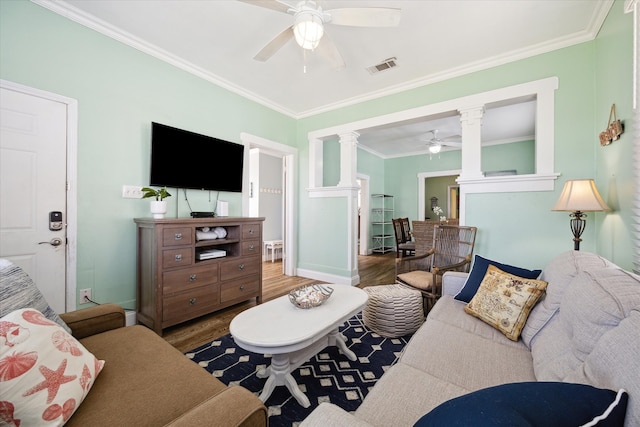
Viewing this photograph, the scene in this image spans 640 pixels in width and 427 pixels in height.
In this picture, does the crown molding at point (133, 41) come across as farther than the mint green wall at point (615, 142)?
Yes

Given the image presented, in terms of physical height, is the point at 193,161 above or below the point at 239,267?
above

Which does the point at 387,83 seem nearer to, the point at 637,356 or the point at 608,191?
the point at 608,191

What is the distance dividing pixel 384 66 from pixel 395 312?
2657mm

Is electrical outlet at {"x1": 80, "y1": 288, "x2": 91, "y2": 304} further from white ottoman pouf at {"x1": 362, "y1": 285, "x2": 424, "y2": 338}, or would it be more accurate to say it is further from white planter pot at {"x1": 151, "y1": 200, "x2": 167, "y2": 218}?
white ottoman pouf at {"x1": 362, "y1": 285, "x2": 424, "y2": 338}

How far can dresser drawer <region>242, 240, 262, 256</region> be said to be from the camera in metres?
3.00

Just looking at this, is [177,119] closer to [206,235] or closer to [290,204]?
[206,235]

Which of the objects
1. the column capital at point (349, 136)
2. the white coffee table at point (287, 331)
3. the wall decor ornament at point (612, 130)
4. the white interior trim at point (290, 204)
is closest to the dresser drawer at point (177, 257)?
the white coffee table at point (287, 331)

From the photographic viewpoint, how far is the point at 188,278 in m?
2.46

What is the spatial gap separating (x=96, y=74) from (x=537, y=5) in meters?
3.83

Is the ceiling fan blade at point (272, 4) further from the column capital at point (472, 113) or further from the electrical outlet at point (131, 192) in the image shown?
the column capital at point (472, 113)

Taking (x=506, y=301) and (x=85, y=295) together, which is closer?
(x=506, y=301)

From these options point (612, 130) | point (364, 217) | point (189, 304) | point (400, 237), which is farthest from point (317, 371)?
point (364, 217)

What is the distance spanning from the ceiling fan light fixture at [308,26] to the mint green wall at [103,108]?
1.78 meters

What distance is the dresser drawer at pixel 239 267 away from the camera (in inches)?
109
